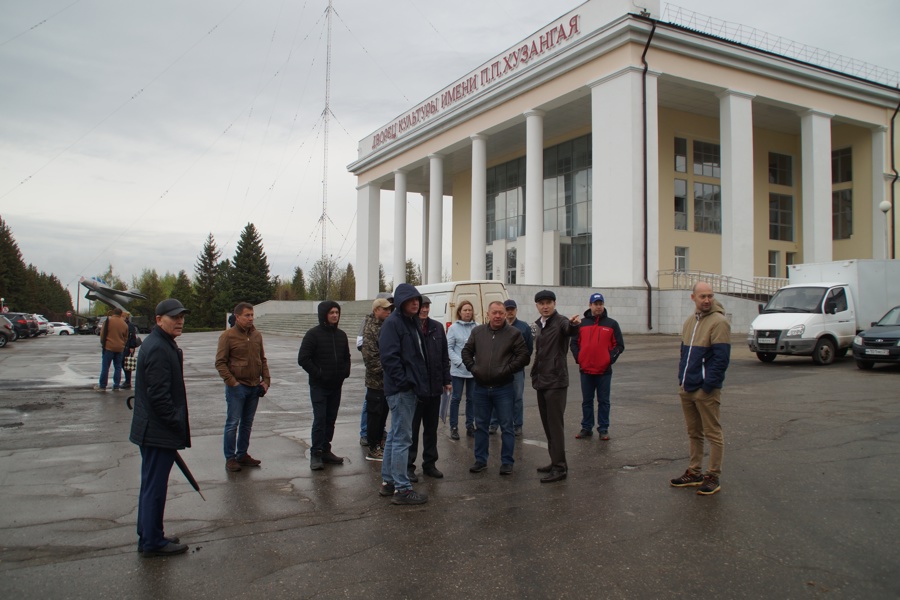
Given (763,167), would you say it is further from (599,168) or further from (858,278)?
(858,278)

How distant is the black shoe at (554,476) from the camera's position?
5.98 meters

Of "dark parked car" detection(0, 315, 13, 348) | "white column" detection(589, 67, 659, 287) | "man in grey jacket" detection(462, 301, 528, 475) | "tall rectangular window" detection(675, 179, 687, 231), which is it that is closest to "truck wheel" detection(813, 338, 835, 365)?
"white column" detection(589, 67, 659, 287)

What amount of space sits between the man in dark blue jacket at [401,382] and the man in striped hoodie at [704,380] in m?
2.44

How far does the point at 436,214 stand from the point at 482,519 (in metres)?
36.6

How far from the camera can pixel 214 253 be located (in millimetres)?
89438

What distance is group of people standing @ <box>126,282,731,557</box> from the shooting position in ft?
14.9

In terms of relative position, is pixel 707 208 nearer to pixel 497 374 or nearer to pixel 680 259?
pixel 680 259

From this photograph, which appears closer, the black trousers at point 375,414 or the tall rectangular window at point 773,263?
the black trousers at point 375,414

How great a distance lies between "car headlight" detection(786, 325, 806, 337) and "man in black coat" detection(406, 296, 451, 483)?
12.6 m

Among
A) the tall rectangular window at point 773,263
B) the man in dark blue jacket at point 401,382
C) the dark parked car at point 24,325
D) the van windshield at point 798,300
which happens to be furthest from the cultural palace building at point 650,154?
the dark parked car at point 24,325

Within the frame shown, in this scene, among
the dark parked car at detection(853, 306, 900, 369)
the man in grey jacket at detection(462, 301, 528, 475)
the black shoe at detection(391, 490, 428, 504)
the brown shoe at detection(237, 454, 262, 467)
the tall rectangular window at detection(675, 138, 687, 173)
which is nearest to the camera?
the black shoe at detection(391, 490, 428, 504)

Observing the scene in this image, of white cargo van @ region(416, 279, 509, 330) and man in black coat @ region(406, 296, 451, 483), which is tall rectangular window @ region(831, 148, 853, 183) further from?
man in black coat @ region(406, 296, 451, 483)

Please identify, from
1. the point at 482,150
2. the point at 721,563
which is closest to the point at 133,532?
the point at 721,563

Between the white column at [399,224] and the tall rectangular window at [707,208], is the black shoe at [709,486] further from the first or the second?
the white column at [399,224]
